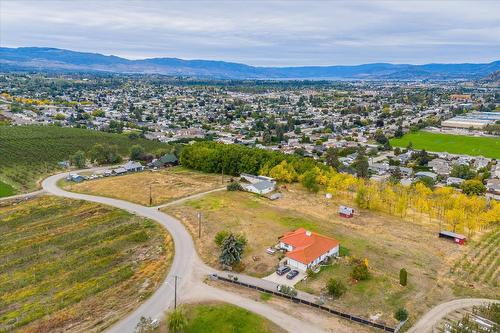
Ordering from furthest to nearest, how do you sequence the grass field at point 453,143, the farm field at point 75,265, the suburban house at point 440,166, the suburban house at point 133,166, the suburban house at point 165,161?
the grass field at point 453,143 → the suburban house at point 440,166 → the suburban house at point 165,161 → the suburban house at point 133,166 → the farm field at point 75,265

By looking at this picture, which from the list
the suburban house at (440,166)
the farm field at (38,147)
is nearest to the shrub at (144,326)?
the farm field at (38,147)

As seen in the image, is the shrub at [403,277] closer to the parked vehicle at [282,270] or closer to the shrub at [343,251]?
the shrub at [343,251]

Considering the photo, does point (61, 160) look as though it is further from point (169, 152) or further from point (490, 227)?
point (490, 227)

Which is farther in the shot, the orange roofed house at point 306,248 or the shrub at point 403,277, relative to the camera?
the orange roofed house at point 306,248

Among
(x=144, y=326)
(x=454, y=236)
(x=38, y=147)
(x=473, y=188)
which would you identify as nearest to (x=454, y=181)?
(x=473, y=188)

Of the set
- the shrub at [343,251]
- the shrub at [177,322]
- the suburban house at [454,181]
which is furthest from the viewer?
the suburban house at [454,181]

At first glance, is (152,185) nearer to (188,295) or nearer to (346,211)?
(346,211)

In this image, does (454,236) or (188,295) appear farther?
(454,236)

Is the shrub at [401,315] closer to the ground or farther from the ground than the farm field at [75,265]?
farther from the ground
